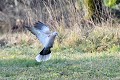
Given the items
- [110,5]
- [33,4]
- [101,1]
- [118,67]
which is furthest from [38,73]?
[33,4]

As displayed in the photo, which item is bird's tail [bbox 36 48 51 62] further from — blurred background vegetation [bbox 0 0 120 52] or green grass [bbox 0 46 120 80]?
blurred background vegetation [bbox 0 0 120 52]

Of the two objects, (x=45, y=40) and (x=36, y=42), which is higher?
(x=45, y=40)

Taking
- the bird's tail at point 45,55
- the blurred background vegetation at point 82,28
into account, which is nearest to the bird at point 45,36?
the bird's tail at point 45,55

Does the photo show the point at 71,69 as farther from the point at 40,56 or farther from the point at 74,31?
the point at 74,31

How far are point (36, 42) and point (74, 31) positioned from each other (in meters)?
1.16

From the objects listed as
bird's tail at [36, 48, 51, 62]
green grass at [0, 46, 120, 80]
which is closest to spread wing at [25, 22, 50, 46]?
Answer: bird's tail at [36, 48, 51, 62]

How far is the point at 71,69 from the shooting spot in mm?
8172

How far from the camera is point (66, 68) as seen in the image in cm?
825

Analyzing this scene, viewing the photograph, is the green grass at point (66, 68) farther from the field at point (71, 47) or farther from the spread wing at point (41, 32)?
the spread wing at point (41, 32)

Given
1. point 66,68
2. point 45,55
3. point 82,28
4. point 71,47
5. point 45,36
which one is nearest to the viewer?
point 45,36

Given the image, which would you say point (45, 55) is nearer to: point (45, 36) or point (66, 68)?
point (45, 36)

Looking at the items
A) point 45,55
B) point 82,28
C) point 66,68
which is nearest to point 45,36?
point 45,55

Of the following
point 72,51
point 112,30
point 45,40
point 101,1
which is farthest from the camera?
point 101,1

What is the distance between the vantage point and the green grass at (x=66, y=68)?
746 centimetres
